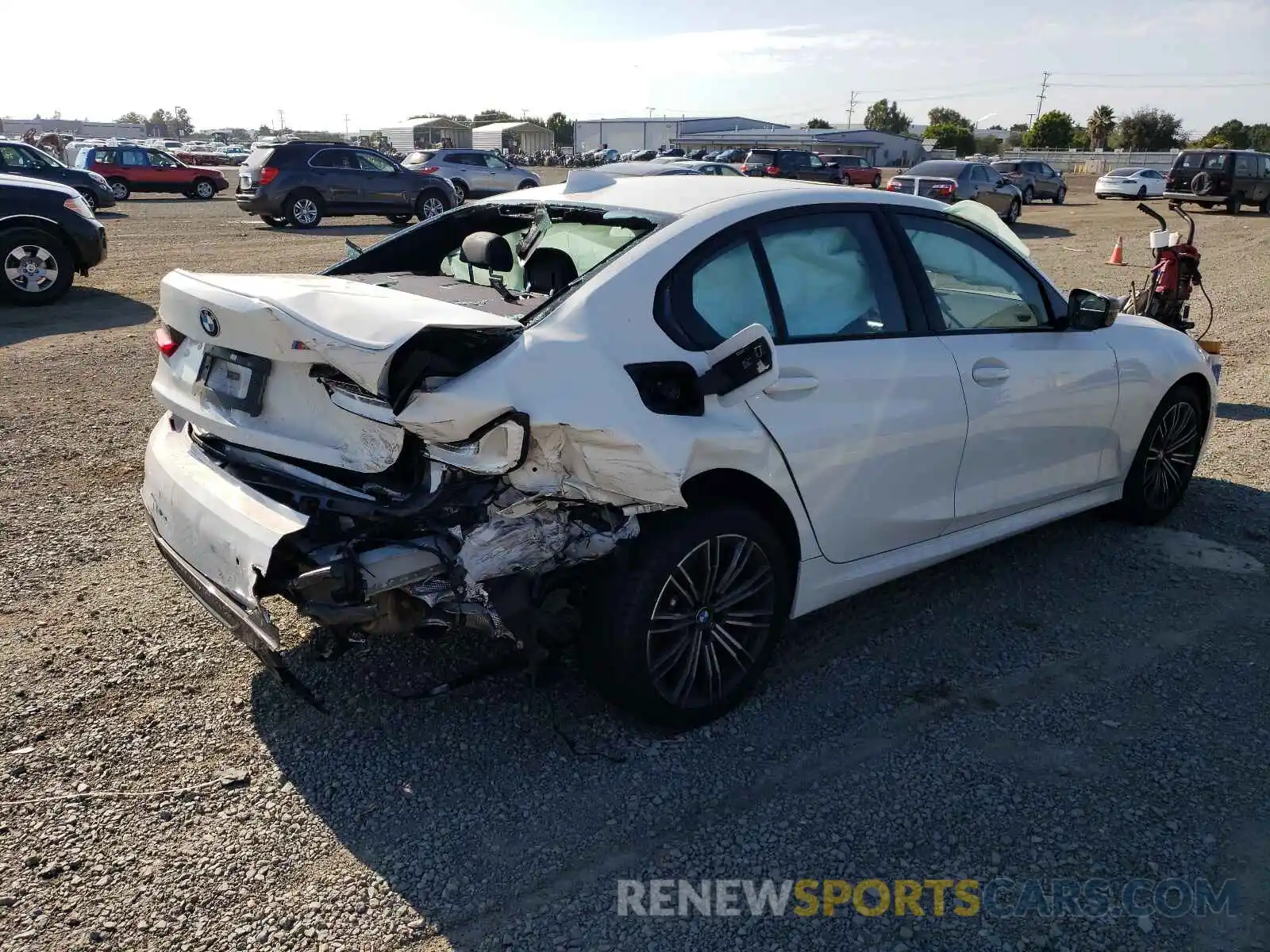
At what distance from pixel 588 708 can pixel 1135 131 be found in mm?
89431

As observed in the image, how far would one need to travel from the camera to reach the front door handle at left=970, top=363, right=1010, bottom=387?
388 centimetres

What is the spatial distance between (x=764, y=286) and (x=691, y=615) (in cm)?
115

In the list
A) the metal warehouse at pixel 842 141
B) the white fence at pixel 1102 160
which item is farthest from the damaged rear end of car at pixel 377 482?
the metal warehouse at pixel 842 141

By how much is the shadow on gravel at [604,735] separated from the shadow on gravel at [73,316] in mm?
7179

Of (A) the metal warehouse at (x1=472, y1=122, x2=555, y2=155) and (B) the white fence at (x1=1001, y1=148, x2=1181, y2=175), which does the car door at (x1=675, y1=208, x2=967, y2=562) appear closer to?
(B) the white fence at (x1=1001, y1=148, x2=1181, y2=175)

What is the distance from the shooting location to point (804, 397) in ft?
10.9

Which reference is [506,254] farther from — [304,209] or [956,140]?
[956,140]

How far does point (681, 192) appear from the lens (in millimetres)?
3678

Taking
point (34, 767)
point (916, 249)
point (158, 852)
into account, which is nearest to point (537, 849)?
point (158, 852)

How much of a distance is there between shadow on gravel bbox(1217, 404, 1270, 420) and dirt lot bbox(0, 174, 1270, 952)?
A: 3.09 meters

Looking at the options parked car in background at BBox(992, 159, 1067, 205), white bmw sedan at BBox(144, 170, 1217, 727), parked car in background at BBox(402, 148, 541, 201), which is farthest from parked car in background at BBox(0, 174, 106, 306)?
parked car in background at BBox(992, 159, 1067, 205)

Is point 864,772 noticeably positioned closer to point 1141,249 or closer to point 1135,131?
point 1141,249

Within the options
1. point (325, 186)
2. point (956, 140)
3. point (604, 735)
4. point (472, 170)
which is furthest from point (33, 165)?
point (956, 140)

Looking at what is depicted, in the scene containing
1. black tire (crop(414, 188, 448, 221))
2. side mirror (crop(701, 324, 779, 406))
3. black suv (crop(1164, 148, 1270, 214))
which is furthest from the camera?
black suv (crop(1164, 148, 1270, 214))
